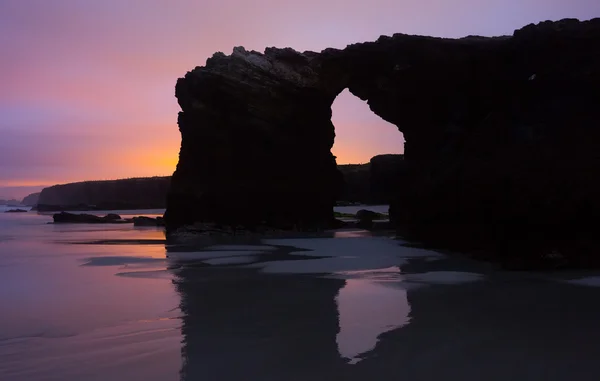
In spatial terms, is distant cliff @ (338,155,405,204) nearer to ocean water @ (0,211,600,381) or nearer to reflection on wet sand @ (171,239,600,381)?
ocean water @ (0,211,600,381)

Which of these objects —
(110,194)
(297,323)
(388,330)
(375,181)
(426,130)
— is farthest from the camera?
→ (110,194)

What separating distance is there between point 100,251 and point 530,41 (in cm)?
1541

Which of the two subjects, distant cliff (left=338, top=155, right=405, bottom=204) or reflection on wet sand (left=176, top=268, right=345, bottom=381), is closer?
reflection on wet sand (left=176, top=268, right=345, bottom=381)

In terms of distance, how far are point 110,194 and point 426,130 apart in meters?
109

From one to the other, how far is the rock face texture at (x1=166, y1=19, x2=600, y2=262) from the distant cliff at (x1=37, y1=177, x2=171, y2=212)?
63973 mm

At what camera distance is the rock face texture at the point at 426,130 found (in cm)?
1319

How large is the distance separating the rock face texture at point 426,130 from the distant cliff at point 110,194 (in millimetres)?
63973

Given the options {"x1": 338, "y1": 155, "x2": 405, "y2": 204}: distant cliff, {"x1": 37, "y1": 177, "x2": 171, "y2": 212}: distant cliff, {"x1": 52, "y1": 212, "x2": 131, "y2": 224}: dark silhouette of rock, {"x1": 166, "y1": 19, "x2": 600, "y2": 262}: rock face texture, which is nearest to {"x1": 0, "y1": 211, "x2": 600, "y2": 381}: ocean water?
{"x1": 166, "y1": 19, "x2": 600, "y2": 262}: rock face texture

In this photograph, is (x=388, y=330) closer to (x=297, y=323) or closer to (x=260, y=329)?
(x=297, y=323)

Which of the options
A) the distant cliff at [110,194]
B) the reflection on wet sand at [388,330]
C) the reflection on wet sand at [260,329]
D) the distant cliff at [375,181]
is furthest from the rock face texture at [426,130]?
the distant cliff at [110,194]

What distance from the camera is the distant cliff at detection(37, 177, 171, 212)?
86.9 m

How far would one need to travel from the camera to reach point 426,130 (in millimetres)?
24062

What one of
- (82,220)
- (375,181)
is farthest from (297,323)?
(375,181)

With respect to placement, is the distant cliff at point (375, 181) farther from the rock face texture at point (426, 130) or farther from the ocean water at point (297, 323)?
the ocean water at point (297, 323)
